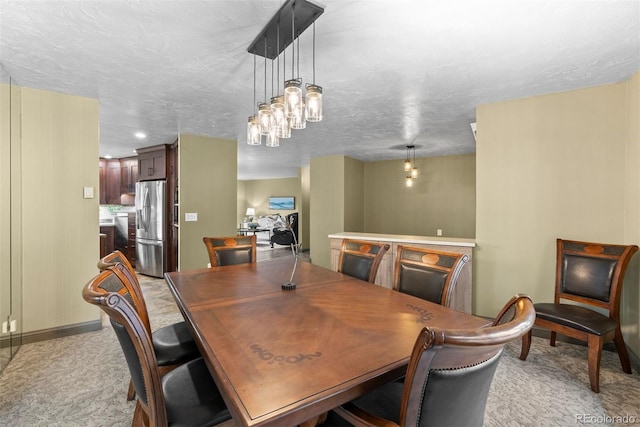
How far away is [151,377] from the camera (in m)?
1.06

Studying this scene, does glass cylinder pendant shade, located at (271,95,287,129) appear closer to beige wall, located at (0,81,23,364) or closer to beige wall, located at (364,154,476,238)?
beige wall, located at (0,81,23,364)

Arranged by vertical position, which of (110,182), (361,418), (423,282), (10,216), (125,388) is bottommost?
(125,388)

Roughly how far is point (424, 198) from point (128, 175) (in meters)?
6.52

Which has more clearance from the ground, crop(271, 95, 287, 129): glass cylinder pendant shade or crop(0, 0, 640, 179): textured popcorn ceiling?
crop(0, 0, 640, 179): textured popcorn ceiling

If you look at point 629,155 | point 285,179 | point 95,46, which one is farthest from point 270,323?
point 285,179

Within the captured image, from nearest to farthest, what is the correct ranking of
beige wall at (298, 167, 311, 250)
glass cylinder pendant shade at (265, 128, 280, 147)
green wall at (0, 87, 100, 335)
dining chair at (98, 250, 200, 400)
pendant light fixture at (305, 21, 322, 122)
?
dining chair at (98, 250, 200, 400)
pendant light fixture at (305, 21, 322, 122)
glass cylinder pendant shade at (265, 128, 280, 147)
green wall at (0, 87, 100, 335)
beige wall at (298, 167, 311, 250)

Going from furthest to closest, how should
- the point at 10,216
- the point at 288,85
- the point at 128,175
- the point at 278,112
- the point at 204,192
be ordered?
the point at 128,175 < the point at 204,192 < the point at 10,216 < the point at 278,112 < the point at 288,85

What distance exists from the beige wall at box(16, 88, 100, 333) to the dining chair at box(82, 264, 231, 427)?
2.22 m

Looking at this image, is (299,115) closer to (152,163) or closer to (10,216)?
(10,216)

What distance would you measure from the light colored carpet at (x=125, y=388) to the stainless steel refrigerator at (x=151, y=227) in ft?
8.02

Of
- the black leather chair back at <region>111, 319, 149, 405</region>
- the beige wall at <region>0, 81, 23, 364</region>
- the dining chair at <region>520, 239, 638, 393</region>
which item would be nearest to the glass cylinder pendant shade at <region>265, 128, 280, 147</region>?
the black leather chair back at <region>111, 319, 149, 405</region>

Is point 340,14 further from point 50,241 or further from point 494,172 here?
point 50,241

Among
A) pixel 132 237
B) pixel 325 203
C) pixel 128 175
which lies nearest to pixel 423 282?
pixel 325 203

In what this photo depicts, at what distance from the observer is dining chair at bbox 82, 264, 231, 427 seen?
39.6 inches
